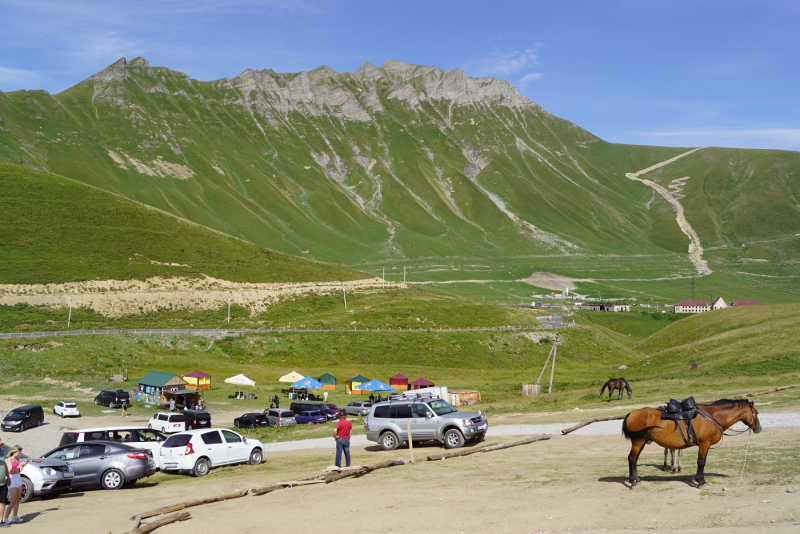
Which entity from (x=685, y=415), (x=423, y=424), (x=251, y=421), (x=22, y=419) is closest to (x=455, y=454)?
(x=423, y=424)

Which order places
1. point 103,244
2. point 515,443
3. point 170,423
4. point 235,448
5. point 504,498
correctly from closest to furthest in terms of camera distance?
point 504,498, point 515,443, point 235,448, point 170,423, point 103,244

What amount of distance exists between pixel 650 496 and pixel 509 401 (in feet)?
108

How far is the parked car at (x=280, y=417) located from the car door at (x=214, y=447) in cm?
1796

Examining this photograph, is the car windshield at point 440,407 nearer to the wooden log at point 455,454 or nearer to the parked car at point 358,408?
the wooden log at point 455,454

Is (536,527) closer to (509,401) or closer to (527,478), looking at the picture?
(527,478)

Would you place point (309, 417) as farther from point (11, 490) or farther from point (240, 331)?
point (240, 331)

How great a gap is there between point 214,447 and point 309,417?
2057 centimetres

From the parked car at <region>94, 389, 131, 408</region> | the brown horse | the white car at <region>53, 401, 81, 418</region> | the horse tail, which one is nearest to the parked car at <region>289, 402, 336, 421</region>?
the parked car at <region>94, 389, 131, 408</region>

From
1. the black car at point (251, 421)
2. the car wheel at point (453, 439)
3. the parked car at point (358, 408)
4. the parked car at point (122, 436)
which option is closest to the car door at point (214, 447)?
the parked car at point (122, 436)

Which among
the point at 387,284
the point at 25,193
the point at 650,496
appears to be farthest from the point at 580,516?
the point at 25,193

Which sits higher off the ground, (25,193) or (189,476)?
(25,193)

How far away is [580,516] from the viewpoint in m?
14.5

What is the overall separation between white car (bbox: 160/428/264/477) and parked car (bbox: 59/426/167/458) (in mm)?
790

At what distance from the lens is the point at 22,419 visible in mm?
39000
